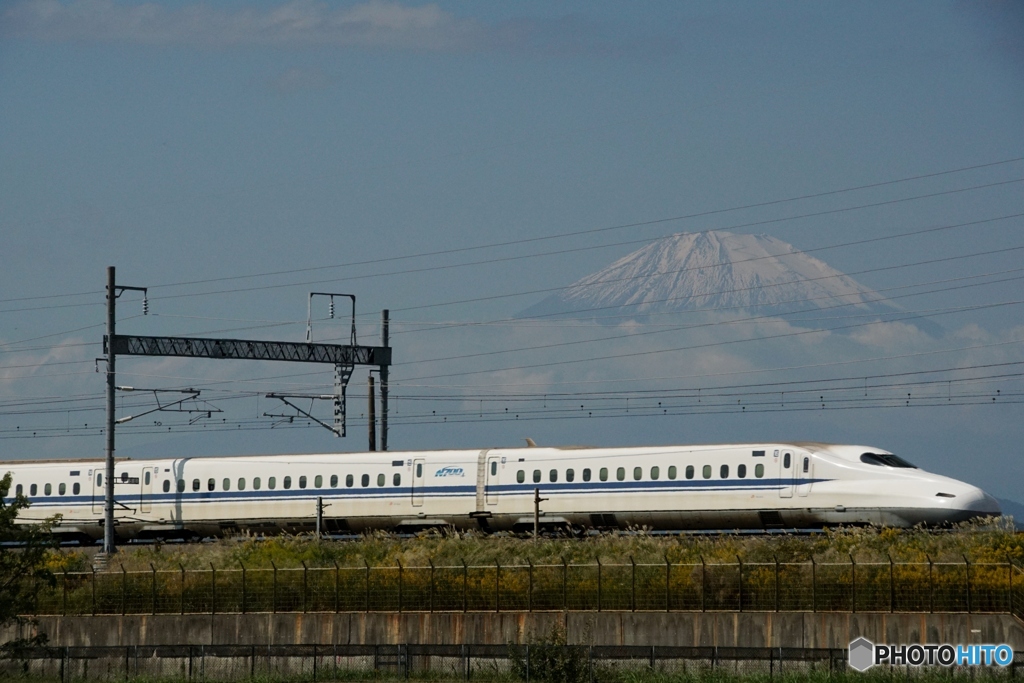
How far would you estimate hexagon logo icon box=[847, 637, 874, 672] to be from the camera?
38062 mm

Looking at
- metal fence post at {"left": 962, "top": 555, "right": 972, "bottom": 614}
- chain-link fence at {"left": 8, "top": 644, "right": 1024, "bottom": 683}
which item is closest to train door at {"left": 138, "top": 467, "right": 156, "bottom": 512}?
chain-link fence at {"left": 8, "top": 644, "right": 1024, "bottom": 683}

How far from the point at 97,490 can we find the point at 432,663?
2571 cm

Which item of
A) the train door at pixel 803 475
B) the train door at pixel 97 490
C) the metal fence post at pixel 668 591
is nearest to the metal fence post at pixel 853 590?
the metal fence post at pixel 668 591

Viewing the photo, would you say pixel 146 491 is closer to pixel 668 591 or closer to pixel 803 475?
pixel 668 591

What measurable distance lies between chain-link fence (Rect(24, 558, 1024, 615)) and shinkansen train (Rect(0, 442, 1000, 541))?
6074 millimetres

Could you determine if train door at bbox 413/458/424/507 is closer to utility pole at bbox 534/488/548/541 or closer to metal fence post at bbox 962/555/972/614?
utility pole at bbox 534/488/548/541

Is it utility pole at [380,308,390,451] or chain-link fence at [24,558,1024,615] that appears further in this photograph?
utility pole at [380,308,390,451]

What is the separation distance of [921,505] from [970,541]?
2.43m

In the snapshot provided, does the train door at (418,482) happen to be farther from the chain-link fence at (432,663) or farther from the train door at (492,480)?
the chain-link fence at (432,663)

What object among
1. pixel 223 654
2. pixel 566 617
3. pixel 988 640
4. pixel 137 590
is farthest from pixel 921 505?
pixel 137 590

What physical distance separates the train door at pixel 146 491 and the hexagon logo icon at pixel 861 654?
101 feet

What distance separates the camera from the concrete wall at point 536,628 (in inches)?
1614

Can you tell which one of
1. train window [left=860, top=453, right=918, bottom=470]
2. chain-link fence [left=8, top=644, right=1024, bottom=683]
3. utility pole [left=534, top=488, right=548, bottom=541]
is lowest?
chain-link fence [left=8, top=644, right=1024, bottom=683]

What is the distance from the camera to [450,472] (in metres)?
56.4
